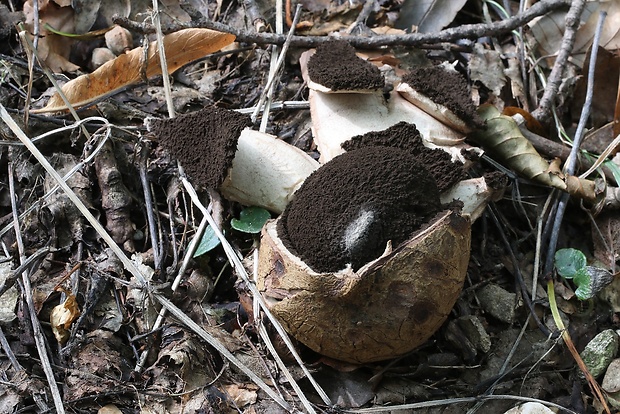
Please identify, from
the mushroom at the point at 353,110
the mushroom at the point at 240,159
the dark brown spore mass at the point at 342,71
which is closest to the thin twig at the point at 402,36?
the dark brown spore mass at the point at 342,71

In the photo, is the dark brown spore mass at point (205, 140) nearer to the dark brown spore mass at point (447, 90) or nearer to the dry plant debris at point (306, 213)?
the dry plant debris at point (306, 213)

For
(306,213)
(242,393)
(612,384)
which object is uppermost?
(306,213)

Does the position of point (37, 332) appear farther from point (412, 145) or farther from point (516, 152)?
point (516, 152)

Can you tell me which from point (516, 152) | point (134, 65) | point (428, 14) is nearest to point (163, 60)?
point (134, 65)

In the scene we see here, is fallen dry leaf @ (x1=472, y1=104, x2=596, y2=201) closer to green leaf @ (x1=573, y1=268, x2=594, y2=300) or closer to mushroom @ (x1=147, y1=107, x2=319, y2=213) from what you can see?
green leaf @ (x1=573, y1=268, x2=594, y2=300)

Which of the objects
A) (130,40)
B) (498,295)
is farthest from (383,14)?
(498,295)

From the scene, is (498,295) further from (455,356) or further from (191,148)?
(191,148)

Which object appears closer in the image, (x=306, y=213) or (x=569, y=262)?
(x=306, y=213)
